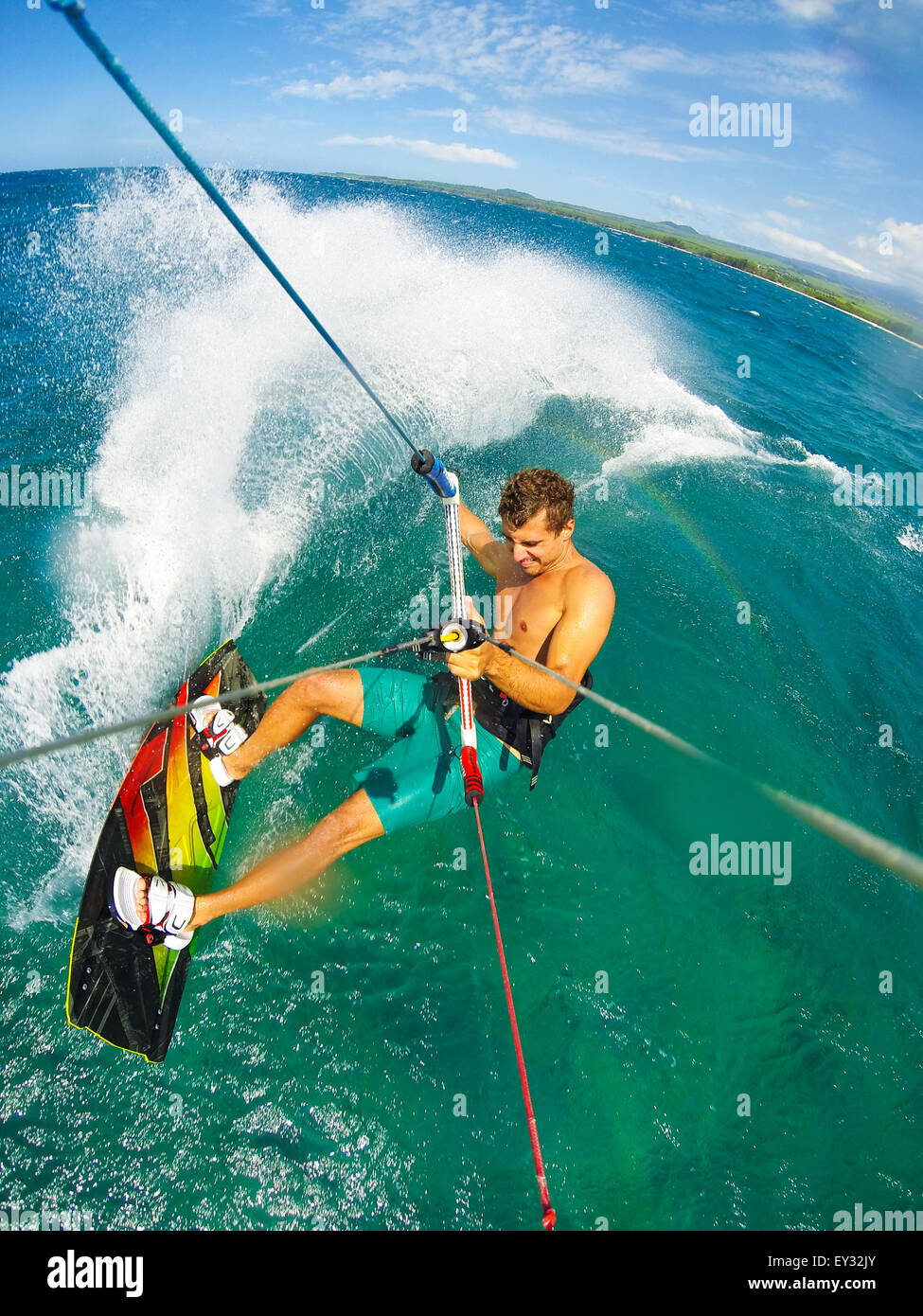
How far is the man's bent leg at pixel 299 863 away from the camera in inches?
148

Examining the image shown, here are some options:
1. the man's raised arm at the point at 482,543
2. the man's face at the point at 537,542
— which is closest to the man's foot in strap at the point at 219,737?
the man's raised arm at the point at 482,543

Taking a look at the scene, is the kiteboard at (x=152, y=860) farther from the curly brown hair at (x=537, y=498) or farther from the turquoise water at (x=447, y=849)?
the curly brown hair at (x=537, y=498)

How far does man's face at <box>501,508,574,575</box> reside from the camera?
3941mm

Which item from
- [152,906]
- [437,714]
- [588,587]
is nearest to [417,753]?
[437,714]

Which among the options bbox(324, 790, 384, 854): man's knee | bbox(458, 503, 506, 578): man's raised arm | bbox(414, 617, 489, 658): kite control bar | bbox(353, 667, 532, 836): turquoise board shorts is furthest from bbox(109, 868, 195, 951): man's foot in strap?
bbox(458, 503, 506, 578): man's raised arm

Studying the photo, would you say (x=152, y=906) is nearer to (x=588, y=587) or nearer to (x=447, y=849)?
(x=447, y=849)

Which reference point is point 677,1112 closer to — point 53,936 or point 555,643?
point 555,643

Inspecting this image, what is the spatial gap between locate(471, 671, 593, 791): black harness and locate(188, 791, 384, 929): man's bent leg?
100 cm

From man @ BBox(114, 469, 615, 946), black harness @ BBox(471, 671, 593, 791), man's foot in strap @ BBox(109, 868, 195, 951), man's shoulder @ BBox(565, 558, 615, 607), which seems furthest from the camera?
black harness @ BBox(471, 671, 593, 791)

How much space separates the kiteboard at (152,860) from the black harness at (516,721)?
2.04 m

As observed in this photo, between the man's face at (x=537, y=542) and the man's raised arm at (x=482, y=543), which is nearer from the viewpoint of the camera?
the man's face at (x=537, y=542)

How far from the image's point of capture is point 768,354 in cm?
2694

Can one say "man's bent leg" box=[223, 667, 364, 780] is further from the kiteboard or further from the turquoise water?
the turquoise water
